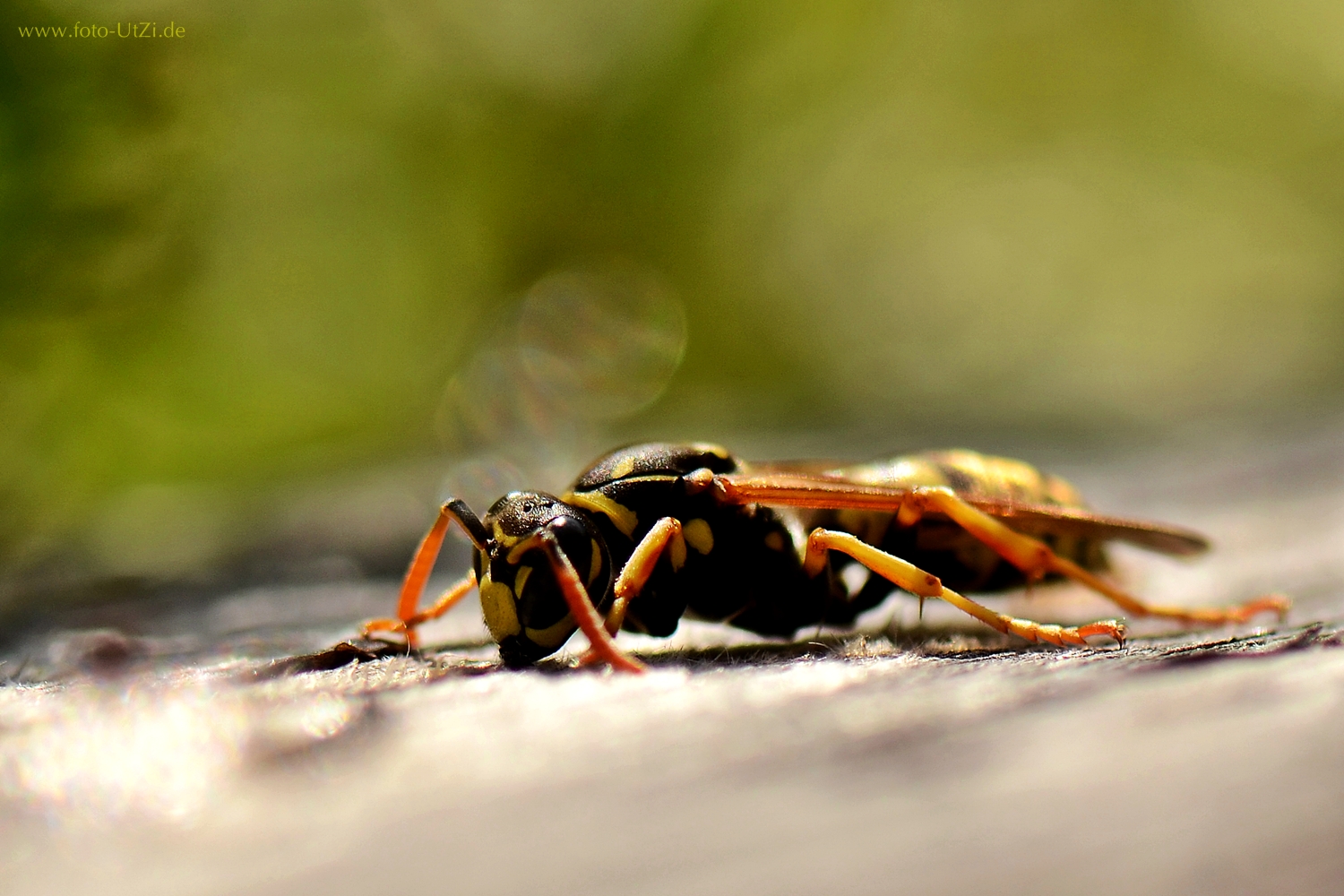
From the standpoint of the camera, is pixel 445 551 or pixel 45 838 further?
pixel 445 551

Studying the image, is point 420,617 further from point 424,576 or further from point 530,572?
point 530,572

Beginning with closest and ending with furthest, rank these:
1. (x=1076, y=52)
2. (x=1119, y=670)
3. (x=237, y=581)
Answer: (x=1119, y=670) → (x=237, y=581) → (x=1076, y=52)

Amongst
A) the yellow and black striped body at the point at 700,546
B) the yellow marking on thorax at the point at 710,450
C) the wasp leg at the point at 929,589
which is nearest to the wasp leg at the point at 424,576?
the yellow and black striped body at the point at 700,546

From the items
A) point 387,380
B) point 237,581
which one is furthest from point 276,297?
point 237,581

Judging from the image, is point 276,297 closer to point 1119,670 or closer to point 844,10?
point 844,10

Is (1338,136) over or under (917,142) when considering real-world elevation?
under

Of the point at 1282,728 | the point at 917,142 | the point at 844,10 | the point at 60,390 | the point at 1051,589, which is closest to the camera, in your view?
the point at 1282,728

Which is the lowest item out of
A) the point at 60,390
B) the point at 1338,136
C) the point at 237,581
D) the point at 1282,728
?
the point at 1282,728

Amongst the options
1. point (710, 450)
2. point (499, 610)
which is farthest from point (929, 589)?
point (499, 610)
